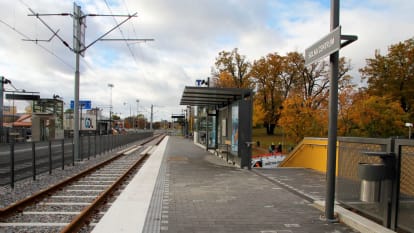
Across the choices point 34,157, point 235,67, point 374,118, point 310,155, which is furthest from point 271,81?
point 34,157

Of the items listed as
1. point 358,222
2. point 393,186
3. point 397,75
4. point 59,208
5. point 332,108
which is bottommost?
point 59,208

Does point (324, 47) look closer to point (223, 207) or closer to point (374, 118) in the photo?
point (223, 207)

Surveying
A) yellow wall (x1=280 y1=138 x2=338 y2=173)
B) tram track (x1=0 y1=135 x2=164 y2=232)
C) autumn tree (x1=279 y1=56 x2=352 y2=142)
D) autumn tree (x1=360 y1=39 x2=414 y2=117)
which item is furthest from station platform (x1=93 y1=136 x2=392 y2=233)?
autumn tree (x1=360 y1=39 x2=414 y2=117)

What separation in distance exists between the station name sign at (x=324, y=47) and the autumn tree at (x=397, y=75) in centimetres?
4211

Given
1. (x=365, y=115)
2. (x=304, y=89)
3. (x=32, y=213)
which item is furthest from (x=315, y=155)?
(x=304, y=89)

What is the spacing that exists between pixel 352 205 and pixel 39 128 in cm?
3237

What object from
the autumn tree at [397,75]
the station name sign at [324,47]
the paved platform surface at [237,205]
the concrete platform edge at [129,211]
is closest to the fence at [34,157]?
the concrete platform edge at [129,211]

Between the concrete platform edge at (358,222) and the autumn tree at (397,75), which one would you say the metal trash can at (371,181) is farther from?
the autumn tree at (397,75)

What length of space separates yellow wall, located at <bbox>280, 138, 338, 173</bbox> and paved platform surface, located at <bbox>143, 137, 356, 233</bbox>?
2.25 m

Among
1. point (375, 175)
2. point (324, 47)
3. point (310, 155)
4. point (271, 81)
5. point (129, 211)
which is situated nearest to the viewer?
point (375, 175)

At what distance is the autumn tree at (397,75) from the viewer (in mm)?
45188

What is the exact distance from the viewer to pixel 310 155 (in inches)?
607

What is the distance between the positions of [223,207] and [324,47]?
11.3ft

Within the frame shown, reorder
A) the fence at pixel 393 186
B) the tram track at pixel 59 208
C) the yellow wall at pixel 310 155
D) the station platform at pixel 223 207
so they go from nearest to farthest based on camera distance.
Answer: the fence at pixel 393 186
the station platform at pixel 223 207
the tram track at pixel 59 208
the yellow wall at pixel 310 155
